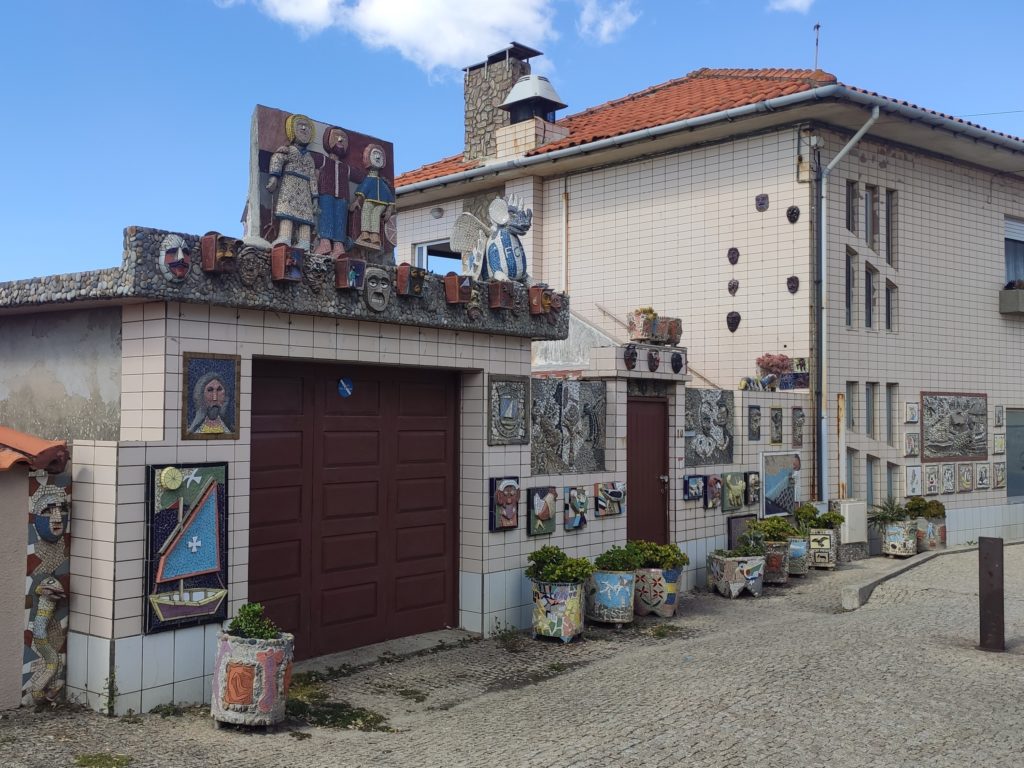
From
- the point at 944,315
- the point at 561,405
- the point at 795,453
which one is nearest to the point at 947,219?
the point at 944,315

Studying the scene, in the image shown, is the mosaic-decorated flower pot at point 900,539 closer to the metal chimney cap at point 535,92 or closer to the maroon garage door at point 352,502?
the maroon garage door at point 352,502

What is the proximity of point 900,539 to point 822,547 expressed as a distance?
70.5 inches

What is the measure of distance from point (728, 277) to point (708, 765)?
401 inches

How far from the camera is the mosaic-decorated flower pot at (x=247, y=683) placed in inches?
248

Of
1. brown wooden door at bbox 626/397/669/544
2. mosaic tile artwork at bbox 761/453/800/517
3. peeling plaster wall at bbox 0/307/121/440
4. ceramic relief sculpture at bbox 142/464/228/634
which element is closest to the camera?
ceramic relief sculpture at bbox 142/464/228/634

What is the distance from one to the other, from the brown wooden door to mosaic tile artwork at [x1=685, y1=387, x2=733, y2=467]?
46 cm

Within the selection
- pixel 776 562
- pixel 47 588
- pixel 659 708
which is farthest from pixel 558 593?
pixel 47 588

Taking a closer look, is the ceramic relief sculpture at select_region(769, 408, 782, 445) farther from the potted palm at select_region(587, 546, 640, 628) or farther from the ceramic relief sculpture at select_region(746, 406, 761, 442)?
the potted palm at select_region(587, 546, 640, 628)

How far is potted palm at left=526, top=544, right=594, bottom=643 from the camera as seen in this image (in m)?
9.09

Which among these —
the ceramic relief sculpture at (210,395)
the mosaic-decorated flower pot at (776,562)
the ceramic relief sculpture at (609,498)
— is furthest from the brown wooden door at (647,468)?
the ceramic relief sculpture at (210,395)

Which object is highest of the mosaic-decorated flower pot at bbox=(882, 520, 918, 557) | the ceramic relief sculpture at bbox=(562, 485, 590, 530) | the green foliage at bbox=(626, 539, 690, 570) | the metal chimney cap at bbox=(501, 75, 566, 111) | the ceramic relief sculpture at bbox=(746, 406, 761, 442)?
the metal chimney cap at bbox=(501, 75, 566, 111)

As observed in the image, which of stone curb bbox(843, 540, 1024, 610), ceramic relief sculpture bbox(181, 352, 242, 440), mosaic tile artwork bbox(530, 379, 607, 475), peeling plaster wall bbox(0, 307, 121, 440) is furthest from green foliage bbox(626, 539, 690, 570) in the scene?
peeling plaster wall bbox(0, 307, 121, 440)

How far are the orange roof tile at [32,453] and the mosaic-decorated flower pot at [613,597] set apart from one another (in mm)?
5213

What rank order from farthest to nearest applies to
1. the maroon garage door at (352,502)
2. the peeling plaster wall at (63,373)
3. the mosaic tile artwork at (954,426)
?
the mosaic tile artwork at (954,426) → the maroon garage door at (352,502) → the peeling plaster wall at (63,373)
